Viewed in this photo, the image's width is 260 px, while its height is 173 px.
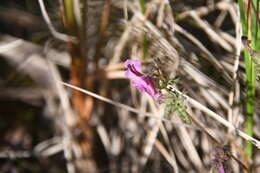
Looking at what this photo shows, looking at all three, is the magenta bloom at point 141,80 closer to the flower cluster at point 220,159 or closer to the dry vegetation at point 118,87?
the flower cluster at point 220,159

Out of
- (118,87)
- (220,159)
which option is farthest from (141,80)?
(118,87)

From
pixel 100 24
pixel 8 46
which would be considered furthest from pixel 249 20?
pixel 8 46

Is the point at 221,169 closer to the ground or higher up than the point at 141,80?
closer to the ground

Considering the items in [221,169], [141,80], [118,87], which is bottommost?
[221,169]

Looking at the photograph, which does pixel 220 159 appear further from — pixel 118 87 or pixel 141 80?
pixel 118 87

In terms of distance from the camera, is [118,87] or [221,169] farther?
[118,87]

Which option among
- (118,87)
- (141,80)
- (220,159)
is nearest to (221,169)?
(220,159)

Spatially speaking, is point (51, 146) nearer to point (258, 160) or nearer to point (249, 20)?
point (258, 160)

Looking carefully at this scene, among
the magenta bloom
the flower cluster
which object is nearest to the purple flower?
the flower cluster
